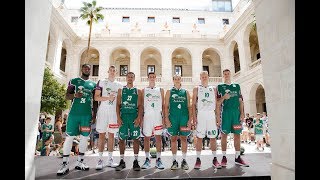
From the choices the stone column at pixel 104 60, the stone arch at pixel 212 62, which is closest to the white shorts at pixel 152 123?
the stone column at pixel 104 60

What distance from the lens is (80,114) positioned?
5051 mm

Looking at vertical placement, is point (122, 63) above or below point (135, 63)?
above

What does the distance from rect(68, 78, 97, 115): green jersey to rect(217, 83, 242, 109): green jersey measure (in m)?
3.25

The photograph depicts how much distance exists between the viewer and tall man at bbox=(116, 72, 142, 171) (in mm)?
5195

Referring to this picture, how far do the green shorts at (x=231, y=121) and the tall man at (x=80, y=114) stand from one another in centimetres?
325

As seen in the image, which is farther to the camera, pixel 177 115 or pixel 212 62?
pixel 212 62

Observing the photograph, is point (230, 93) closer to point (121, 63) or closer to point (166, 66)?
point (166, 66)

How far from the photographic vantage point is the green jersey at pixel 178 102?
5.32 m

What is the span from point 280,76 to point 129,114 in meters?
3.45

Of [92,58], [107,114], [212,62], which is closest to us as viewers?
[107,114]

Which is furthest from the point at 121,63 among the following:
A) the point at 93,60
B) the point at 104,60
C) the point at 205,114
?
the point at 205,114
